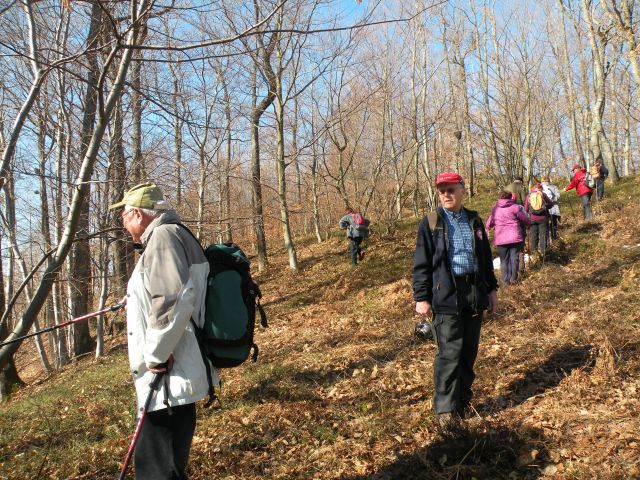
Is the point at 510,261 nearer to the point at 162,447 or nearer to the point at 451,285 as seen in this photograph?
the point at 451,285

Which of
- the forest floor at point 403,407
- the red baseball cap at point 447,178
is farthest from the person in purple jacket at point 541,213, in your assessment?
the red baseball cap at point 447,178

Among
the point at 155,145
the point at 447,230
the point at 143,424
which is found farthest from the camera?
the point at 155,145

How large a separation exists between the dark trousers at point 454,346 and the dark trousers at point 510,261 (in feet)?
15.9

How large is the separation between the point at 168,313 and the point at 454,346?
235 centimetres

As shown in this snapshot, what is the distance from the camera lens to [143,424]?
7.54 ft

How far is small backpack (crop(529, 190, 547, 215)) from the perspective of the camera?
364 inches

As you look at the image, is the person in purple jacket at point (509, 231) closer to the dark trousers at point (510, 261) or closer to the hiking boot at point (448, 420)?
the dark trousers at point (510, 261)

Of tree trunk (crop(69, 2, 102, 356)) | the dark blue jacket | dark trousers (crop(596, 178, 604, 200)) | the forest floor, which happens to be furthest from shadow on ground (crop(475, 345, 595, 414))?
dark trousers (crop(596, 178, 604, 200))

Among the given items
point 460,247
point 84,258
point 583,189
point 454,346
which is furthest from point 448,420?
point 583,189

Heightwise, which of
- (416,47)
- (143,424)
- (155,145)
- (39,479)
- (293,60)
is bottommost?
(39,479)

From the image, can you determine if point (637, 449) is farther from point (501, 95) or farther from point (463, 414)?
point (501, 95)

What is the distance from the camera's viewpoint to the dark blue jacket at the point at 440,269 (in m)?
3.57

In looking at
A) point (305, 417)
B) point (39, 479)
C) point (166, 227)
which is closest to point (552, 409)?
point (305, 417)

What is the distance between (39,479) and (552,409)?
14.7 feet
